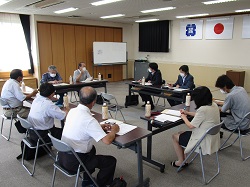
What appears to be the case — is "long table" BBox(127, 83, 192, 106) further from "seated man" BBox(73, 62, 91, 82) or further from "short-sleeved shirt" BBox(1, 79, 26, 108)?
"short-sleeved shirt" BBox(1, 79, 26, 108)

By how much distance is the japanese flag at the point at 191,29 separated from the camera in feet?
26.9

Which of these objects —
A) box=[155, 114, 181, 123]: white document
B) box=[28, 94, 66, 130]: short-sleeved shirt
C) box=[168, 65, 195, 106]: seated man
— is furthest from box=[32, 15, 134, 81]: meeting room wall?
box=[155, 114, 181, 123]: white document

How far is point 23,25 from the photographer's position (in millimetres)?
7445

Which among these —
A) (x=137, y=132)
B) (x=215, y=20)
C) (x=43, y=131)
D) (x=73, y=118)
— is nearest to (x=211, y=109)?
(x=137, y=132)

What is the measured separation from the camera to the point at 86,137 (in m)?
2.04

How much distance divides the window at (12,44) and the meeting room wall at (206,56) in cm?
513

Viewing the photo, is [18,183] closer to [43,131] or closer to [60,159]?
[43,131]

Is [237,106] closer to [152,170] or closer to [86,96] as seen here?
[152,170]

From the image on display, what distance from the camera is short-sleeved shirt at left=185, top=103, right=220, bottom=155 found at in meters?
2.41

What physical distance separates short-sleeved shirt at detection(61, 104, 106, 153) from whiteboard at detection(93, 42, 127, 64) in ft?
23.0

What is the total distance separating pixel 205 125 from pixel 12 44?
706cm

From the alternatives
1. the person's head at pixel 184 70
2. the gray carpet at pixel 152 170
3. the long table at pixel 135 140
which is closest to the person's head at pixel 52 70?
the gray carpet at pixel 152 170

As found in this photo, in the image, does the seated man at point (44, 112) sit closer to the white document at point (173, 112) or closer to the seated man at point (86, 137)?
the seated man at point (86, 137)

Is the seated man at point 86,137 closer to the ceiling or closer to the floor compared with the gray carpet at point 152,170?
closer to the ceiling
